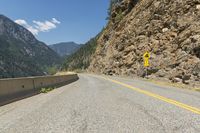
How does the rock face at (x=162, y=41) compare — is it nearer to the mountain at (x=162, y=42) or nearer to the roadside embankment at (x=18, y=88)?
the mountain at (x=162, y=42)

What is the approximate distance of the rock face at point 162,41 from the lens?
93.3ft

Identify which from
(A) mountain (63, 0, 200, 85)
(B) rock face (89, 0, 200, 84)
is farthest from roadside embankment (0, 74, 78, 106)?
(B) rock face (89, 0, 200, 84)

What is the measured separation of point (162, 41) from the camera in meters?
37.3

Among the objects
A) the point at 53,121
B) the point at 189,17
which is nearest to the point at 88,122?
the point at 53,121

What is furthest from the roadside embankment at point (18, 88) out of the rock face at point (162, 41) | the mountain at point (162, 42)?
the rock face at point (162, 41)

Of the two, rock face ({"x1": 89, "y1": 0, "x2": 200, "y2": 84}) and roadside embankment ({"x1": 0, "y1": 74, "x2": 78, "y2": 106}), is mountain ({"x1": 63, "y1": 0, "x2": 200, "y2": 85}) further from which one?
roadside embankment ({"x1": 0, "y1": 74, "x2": 78, "y2": 106})

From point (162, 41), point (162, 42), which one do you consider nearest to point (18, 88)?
point (162, 42)

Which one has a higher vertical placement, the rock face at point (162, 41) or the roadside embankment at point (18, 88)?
the rock face at point (162, 41)

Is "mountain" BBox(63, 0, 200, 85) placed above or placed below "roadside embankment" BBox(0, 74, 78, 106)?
above

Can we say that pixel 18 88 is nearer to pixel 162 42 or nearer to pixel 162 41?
pixel 162 42

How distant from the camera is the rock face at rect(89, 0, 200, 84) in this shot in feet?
93.3

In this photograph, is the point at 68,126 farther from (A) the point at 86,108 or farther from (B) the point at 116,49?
(B) the point at 116,49

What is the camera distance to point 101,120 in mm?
6633

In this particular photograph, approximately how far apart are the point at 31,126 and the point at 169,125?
2.95 m
